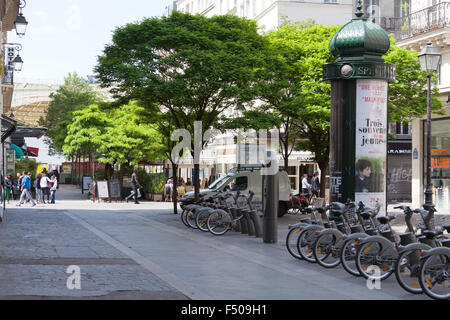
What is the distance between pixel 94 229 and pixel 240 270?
8.73 m

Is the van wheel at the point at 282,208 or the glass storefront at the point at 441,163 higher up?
the glass storefront at the point at 441,163

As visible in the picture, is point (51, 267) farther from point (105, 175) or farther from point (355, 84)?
point (105, 175)

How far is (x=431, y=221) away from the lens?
1042 cm

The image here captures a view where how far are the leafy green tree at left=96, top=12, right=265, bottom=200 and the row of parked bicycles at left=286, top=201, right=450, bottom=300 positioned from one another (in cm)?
902

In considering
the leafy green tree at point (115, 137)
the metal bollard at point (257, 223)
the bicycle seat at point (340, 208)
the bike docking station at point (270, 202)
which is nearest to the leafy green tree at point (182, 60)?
the metal bollard at point (257, 223)

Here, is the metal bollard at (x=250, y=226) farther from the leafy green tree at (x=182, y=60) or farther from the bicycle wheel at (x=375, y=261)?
the bicycle wheel at (x=375, y=261)

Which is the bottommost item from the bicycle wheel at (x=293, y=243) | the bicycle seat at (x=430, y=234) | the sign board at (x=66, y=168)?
the bicycle wheel at (x=293, y=243)

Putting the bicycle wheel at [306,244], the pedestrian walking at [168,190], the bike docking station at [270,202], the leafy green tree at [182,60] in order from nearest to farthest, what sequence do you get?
the bicycle wheel at [306,244], the bike docking station at [270,202], the leafy green tree at [182,60], the pedestrian walking at [168,190]

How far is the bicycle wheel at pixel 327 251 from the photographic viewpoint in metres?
11.5

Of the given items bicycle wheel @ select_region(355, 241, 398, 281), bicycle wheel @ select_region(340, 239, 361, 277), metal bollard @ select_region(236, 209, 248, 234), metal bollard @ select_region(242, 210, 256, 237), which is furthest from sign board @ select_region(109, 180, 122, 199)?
bicycle wheel @ select_region(355, 241, 398, 281)

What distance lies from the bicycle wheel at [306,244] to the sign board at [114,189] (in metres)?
25.8

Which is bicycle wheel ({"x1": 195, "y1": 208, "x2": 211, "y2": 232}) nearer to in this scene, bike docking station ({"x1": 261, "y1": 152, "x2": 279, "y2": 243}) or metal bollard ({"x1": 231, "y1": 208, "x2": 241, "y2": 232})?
metal bollard ({"x1": 231, "y1": 208, "x2": 241, "y2": 232})

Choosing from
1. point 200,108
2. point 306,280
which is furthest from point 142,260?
point 200,108

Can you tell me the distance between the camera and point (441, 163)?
92.3ft
